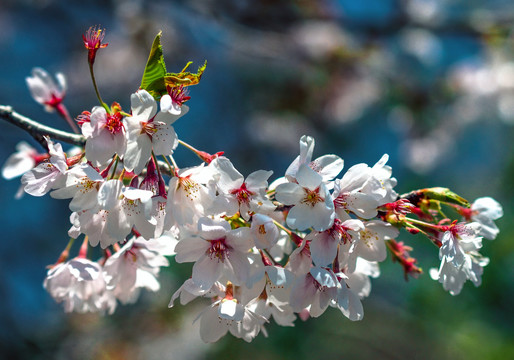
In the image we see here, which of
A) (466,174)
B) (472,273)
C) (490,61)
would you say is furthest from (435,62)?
(472,273)

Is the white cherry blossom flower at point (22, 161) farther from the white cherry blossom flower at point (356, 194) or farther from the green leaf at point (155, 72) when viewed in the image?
the white cherry blossom flower at point (356, 194)

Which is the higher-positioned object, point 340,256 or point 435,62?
point 340,256

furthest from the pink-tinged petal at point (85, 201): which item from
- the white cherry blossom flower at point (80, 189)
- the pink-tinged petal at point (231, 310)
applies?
the pink-tinged petal at point (231, 310)

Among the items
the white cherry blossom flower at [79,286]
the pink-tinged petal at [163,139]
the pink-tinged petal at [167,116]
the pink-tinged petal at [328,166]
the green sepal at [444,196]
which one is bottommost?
the white cherry blossom flower at [79,286]

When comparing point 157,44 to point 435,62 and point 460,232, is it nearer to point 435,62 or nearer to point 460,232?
point 460,232

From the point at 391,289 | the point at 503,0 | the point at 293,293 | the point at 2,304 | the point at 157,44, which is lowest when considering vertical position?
the point at 391,289

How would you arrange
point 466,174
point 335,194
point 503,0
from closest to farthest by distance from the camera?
point 335,194, point 503,0, point 466,174

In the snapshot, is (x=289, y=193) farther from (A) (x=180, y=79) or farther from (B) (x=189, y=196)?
(A) (x=180, y=79)

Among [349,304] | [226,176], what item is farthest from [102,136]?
[349,304]
